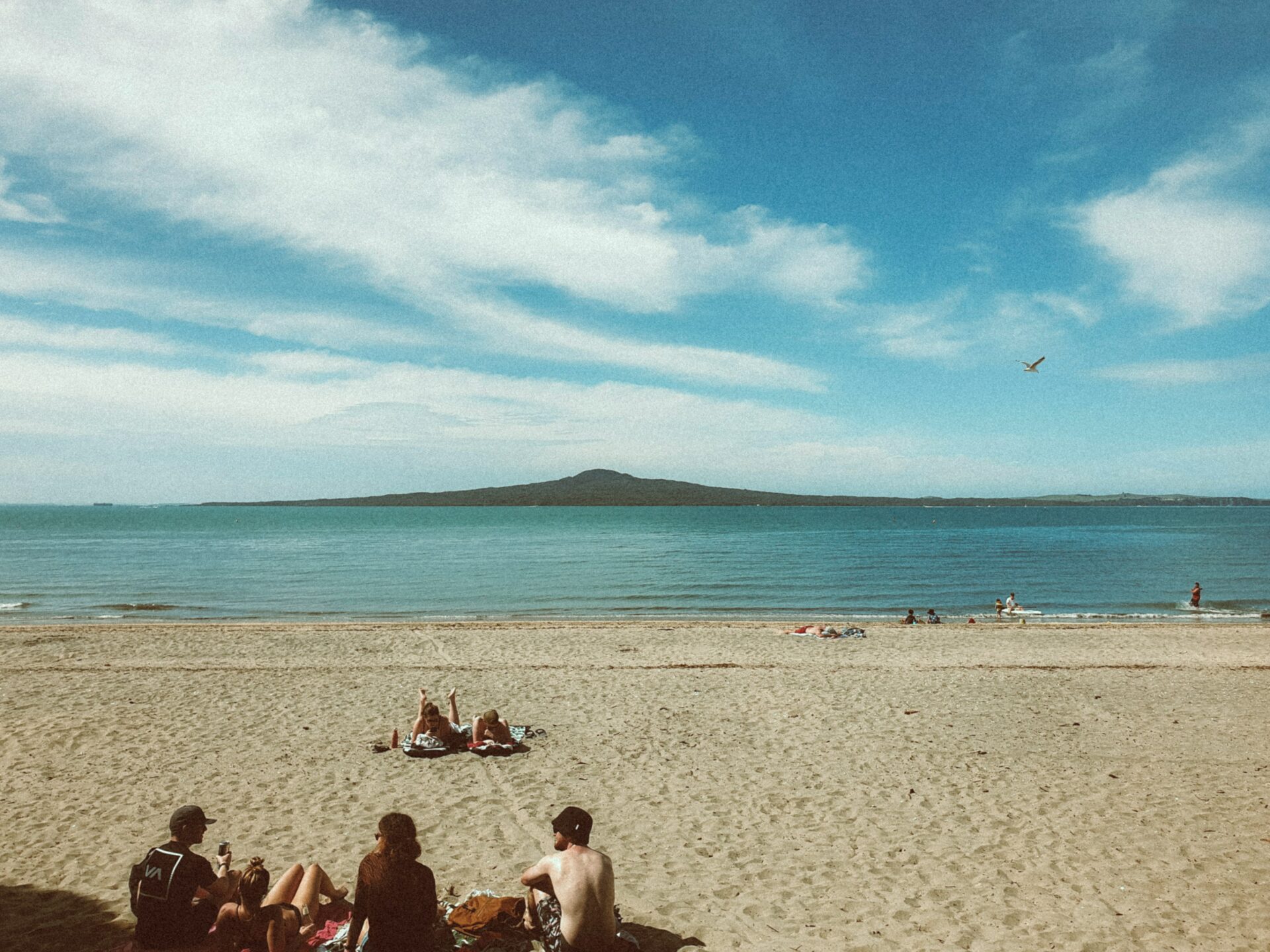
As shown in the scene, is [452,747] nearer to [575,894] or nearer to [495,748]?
[495,748]

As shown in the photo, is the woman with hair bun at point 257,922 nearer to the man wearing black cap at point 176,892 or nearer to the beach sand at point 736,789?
the man wearing black cap at point 176,892

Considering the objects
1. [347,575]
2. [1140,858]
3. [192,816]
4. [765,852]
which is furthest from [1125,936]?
[347,575]

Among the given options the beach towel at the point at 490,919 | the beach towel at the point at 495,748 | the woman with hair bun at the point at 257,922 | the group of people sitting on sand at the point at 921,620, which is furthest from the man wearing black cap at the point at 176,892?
the group of people sitting on sand at the point at 921,620

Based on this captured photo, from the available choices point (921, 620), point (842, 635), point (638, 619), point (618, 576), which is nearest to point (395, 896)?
point (842, 635)

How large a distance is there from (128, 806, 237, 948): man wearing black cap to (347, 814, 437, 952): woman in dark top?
3.85 feet

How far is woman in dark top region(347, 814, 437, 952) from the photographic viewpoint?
507cm

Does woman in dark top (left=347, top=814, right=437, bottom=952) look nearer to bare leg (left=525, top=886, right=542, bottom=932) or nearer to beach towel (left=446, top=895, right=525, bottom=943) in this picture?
beach towel (left=446, top=895, right=525, bottom=943)

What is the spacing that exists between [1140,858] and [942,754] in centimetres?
333

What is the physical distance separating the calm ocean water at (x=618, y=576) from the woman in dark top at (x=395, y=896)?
2563cm

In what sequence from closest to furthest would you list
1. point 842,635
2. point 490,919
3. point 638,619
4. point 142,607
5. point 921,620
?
point 490,919 < point 842,635 < point 921,620 < point 638,619 < point 142,607

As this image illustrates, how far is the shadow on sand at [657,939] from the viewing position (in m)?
5.89

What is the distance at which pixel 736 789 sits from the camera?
9.23 m

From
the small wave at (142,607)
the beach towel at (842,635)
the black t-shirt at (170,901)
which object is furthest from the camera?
the small wave at (142,607)

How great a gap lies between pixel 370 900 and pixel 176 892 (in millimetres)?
1462
